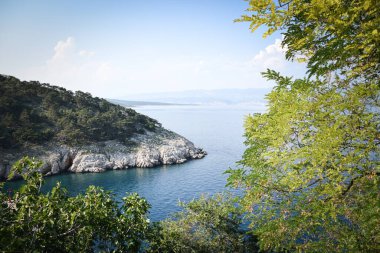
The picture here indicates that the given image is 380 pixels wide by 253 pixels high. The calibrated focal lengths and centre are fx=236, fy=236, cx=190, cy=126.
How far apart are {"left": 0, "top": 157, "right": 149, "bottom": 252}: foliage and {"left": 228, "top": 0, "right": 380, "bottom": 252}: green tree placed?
255 inches

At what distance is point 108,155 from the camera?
262ft

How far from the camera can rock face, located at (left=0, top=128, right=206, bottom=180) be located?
230 feet

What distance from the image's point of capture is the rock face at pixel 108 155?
230ft

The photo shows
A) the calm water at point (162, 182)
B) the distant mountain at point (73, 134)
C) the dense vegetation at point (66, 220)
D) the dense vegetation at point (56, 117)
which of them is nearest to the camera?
the dense vegetation at point (66, 220)

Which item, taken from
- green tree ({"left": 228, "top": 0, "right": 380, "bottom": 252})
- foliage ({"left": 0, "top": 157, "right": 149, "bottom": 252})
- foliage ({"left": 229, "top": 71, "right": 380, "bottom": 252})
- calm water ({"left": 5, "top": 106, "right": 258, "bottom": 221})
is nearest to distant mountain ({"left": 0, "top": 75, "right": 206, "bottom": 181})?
calm water ({"left": 5, "top": 106, "right": 258, "bottom": 221})

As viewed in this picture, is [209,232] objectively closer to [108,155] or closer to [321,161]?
[321,161]

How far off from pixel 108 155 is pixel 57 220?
73.7 metres

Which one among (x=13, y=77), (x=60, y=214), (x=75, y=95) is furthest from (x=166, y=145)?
(x=60, y=214)

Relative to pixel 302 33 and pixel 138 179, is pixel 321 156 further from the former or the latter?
pixel 138 179

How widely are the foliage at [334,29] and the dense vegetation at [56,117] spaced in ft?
272

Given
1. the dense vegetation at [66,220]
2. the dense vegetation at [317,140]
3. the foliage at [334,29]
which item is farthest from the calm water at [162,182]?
the foliage at [334,29]

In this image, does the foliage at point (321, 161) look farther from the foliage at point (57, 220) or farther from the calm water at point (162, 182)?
the calm water at point (162, 182)

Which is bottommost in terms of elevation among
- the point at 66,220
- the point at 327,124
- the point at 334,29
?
the point at 66,220

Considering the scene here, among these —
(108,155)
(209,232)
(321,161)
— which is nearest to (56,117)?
(108,155)
